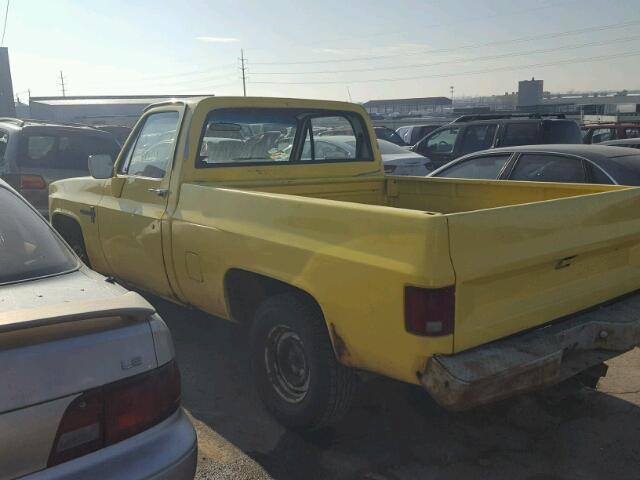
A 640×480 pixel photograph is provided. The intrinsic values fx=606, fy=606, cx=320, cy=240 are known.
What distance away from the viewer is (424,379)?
263 centimetres

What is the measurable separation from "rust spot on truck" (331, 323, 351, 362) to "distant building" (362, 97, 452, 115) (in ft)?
190

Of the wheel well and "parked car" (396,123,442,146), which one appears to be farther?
"parked car" (396,123,442,146)

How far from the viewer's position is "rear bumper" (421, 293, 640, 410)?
2.57 metres

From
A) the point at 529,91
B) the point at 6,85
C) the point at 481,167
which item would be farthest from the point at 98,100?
the point at 481,167

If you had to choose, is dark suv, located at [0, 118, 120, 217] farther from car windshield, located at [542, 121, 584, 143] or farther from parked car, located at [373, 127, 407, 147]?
parked car, located at [373, 127, 407, 147]

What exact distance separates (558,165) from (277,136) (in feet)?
9.87

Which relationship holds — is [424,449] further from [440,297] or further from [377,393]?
[440,297]

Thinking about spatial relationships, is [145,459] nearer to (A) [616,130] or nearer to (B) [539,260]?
(B) [539,260]

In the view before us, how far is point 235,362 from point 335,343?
1768 millimetres

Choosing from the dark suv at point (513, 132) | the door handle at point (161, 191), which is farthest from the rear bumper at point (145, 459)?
the dark suv at point (513, 132)

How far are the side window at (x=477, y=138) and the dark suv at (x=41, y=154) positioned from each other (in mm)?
6252

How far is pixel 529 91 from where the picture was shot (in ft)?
159

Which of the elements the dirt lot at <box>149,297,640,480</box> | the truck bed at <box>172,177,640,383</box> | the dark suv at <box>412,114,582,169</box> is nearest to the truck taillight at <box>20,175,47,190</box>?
the dirt lot at <box>149,297,640,480</box>

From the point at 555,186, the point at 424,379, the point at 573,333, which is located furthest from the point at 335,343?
the point at 555,186
